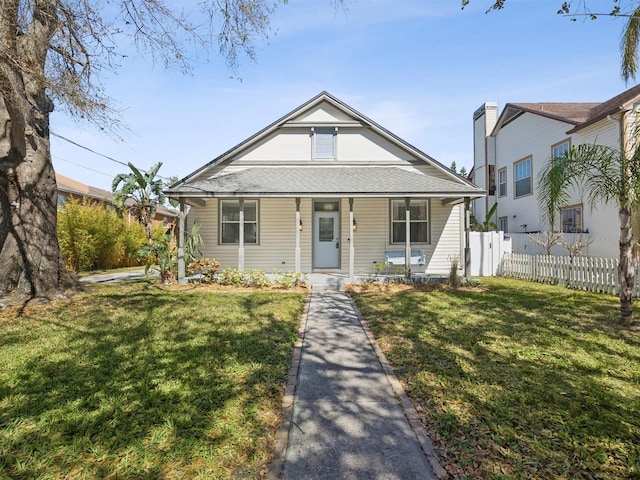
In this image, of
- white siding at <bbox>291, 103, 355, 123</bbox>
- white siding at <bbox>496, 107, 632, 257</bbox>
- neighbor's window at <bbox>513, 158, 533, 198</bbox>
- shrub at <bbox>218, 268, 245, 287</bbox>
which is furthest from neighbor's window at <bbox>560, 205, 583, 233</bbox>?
shrub at <bbox>218, 268, 245, 287</bbox>

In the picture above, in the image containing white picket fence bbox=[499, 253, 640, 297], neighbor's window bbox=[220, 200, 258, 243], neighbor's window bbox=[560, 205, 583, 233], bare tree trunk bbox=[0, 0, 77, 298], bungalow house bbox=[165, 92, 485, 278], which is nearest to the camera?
bare tree trunk bbox=[0, 0, 77, 298]

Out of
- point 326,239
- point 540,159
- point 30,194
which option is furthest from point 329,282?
point 540,159

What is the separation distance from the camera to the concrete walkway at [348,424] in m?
2.41

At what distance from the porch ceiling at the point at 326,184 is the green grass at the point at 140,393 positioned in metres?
5.23

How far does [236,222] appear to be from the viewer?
512 inches

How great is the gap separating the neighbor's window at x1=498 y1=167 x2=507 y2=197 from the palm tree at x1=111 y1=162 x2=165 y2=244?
60.1ft

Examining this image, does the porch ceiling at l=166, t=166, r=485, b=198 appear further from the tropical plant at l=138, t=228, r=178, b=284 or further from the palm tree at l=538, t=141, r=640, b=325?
the palm tree at l=538, t=141, r=640, b=325

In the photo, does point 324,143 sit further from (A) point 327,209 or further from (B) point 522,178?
(B) point 522,178

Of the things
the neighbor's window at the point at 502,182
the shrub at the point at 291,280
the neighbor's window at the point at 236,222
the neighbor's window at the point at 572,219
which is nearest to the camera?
the shrub at the point at 291,280

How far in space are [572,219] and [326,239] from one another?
11120 mm

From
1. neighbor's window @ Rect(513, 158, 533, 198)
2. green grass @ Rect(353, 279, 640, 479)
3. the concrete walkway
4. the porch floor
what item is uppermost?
neighbor's window @ Rect(513, 158, 533, 198)

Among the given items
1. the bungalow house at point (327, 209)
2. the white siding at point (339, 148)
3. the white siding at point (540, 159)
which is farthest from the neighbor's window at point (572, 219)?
the white siding at point (339, 148)

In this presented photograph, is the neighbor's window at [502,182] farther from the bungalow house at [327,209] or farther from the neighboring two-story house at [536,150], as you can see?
the bungalow house at [327,209]

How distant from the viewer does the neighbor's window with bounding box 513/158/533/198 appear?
16.8 m
